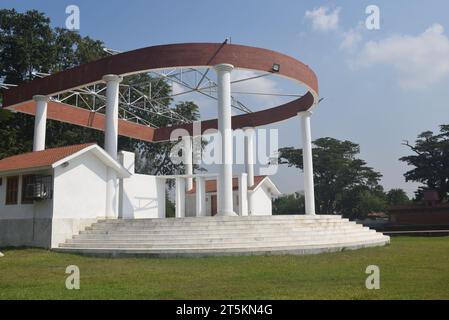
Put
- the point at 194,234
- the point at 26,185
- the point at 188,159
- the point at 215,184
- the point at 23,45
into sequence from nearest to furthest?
the point at 194,234 < the point at 26,185 < the point at 188,159 < the point at 215,184 < the point at 23,45

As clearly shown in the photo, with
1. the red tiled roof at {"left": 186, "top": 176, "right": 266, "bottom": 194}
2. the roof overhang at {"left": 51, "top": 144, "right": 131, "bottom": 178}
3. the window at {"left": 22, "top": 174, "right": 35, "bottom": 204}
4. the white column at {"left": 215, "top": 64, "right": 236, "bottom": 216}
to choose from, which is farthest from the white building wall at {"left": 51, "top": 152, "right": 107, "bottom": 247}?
the red tiled roof at {"left": 186, "top": 176, "right": 266, "bottom": 194}

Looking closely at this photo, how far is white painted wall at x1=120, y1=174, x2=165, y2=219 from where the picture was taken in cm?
2275

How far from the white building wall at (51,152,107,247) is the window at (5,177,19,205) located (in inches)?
97.8

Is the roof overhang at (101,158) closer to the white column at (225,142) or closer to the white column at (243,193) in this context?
the white column at (225,142)

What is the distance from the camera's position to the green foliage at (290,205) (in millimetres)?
69850

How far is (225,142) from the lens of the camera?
1633 cm

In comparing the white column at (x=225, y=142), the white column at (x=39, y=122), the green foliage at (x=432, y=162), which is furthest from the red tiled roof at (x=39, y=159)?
the green foliage at (x=432, y=162)

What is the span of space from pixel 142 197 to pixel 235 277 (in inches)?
607

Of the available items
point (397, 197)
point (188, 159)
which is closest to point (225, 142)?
point (188, 159)

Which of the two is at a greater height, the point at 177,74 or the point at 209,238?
the point at 177,74

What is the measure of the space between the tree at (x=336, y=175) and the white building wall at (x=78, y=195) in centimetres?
4266

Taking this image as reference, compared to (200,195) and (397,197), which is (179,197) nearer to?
(200,195)

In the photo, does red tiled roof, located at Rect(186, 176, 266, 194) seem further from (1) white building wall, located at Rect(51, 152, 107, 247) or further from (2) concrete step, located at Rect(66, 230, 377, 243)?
(2) concrete step, located at Rect(66, 230, 377, 243)
